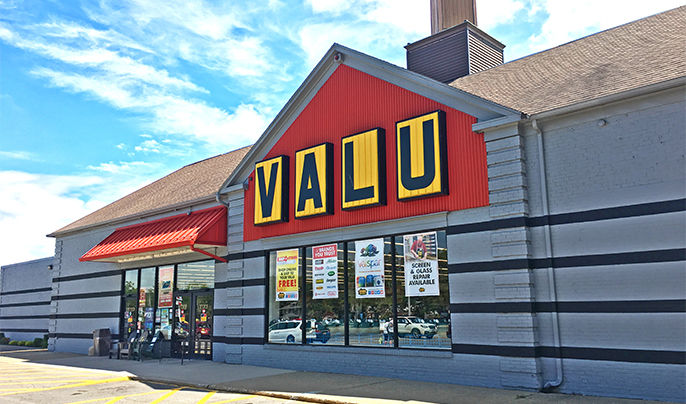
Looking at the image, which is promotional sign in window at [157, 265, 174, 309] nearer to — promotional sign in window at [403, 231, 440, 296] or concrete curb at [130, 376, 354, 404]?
concrete curb at [130, 376, 354, 404]

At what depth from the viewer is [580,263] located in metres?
11.5

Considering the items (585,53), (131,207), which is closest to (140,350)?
(131,207)

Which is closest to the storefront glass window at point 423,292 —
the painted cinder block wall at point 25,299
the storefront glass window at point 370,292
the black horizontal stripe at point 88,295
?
the storefront glass window at point 370,292

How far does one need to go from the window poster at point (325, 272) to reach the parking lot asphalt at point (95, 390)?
4223mm

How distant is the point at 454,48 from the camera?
20344 mm

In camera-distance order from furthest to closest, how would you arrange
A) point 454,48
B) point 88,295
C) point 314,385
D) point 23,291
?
point 23,291 → point 88,295 → point 454,48 → point 314,385

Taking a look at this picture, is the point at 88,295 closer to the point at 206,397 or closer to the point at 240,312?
the point at 240,312

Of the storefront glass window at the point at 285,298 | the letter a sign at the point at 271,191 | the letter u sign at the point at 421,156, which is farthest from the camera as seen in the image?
the letter a sign at the point at 271,191

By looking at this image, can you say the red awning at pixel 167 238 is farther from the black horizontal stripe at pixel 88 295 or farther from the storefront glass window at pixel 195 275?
the black horizontal stripe at pixel 88 295

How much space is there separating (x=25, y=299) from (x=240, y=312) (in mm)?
22362

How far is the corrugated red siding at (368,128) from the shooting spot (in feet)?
43.5

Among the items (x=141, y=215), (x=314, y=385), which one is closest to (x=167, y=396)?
(x=314, y=385)

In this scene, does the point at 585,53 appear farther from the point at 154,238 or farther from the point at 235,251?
the point at 154,238

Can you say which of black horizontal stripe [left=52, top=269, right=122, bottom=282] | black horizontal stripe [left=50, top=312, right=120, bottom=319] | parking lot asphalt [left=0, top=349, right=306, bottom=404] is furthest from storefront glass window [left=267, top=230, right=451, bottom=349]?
black horizontal stripe [left=52, top=269, right=122, bottom=282]
